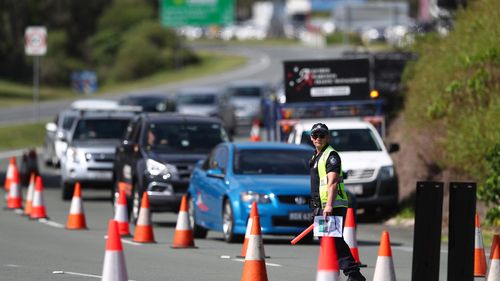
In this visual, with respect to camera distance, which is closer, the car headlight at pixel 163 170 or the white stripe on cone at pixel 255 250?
the white stripe on cone at pixel 255 250

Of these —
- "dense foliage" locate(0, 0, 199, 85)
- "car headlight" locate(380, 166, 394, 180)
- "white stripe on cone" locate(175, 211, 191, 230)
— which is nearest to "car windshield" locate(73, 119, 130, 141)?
"car headlight" locate(380, 166, 394, 180)

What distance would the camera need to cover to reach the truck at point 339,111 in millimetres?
24070

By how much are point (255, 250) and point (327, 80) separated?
1654cm

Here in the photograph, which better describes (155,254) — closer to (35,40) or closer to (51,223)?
(51,223)

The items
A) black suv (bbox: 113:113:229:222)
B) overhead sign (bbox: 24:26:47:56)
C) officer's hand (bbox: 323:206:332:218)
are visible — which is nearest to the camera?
officer's hand (bbox: 323:206:332:218)

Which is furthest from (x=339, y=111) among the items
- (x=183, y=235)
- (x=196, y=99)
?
(x=196, y=99)

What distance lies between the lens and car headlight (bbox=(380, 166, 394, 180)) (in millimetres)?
23609

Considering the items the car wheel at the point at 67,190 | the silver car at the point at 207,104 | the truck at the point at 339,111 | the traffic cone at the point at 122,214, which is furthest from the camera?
the silver car at the point at 207,104

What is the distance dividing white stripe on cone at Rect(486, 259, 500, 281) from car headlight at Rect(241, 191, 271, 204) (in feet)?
21.2

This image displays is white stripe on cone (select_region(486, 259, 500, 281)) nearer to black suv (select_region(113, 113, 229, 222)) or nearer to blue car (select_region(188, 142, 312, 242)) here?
blue car (select_region(188, 142, 312, 242))

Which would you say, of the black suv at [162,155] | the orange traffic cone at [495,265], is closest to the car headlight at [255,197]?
the black suv at [162,155]

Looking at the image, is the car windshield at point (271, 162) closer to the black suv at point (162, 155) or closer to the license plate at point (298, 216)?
the license plate at point (298, 216)

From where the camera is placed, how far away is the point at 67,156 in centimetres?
2733

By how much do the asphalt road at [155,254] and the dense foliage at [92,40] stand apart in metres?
66.9
